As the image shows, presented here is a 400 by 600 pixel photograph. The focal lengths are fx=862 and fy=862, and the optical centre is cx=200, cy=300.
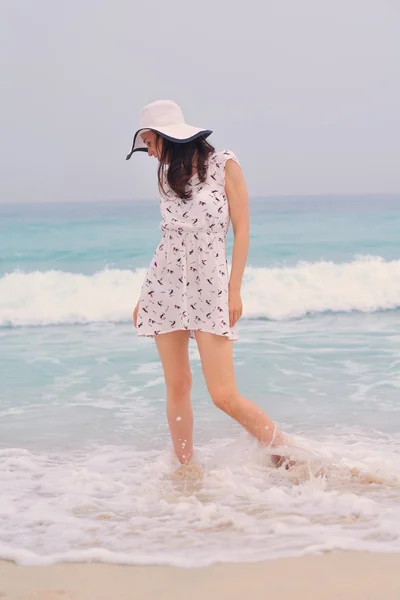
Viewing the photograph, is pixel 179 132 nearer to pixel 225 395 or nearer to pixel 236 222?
pixel 236 222

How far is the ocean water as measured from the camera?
2596 millimetres

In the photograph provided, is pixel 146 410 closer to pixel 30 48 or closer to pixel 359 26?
pixel 30 48

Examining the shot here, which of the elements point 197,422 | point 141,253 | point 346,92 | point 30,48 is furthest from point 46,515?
point 346,92

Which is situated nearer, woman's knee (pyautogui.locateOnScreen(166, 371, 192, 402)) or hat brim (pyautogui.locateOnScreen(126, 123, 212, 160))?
hat brim (pyautogui.locateOnScreen(126, 123, 212, 160))

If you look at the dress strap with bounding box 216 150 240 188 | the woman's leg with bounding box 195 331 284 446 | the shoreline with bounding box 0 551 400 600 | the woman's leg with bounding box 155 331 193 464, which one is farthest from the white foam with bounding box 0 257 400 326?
the shoreline with bounding box 0 551 400 600

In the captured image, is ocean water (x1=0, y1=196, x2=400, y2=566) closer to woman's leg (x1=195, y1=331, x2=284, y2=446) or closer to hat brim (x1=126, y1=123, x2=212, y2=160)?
woman's leg (x1=195, y1=331, x2=284, y2=446)

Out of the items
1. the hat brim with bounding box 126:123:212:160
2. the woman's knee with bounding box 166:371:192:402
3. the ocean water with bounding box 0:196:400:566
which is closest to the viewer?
the ocean water with bounding box 0:196:400:566

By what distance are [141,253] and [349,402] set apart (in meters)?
10.8

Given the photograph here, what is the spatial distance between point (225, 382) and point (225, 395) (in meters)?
0.05

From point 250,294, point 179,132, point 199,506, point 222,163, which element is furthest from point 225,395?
point 250,294

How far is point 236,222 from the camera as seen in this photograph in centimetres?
298

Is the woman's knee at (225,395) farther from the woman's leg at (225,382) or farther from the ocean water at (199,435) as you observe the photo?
the ocean water at (199,435)

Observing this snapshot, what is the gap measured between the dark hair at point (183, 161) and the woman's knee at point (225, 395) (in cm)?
67

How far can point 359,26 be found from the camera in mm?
17844
